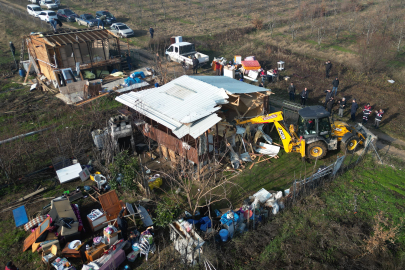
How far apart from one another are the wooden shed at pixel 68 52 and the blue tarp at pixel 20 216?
1285cm

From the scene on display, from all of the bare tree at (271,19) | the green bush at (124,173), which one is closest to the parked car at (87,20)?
the bare tree at (271,19)

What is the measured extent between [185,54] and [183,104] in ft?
45.4

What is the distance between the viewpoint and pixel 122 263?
9.16 m

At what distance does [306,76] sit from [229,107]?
9.30 metres

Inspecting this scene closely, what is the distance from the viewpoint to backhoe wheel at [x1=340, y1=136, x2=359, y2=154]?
1349cm

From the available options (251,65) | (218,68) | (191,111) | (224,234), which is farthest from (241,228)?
(218,68)

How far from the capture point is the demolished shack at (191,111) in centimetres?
1227

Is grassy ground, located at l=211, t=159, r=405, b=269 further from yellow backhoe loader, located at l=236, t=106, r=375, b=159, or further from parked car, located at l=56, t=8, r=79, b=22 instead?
parked car, located at l=56, t=8, r=79, b=22

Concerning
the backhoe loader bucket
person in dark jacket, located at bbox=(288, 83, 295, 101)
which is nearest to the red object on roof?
person in dark jacket, located at bbox=(288, 83, 295, 101)

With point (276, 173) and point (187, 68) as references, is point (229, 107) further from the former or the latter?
point (187, 68)

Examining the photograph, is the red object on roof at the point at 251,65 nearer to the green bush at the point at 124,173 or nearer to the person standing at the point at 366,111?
the person standing at the point at 366,111

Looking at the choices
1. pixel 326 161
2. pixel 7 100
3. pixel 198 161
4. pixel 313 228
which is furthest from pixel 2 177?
pixel 326 161

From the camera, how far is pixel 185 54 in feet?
85.2

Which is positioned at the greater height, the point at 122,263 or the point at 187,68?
the point at 187,68
